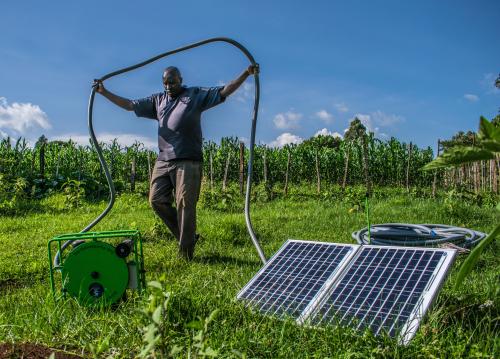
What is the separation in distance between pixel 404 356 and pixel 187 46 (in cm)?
371

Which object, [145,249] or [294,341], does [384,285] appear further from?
[145,249]

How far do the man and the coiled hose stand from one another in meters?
1.93

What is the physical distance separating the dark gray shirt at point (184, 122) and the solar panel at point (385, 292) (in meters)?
2.81

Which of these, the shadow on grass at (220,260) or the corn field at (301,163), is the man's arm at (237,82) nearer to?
the shadow on grass at (220,260)

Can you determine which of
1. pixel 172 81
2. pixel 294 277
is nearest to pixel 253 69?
pixel 172 81

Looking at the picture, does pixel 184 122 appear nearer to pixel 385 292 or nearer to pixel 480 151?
pixel 385 292

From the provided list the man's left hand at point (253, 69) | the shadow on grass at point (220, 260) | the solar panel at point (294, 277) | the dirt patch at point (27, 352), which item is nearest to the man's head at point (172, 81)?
the man's left hand at point (253, 69)

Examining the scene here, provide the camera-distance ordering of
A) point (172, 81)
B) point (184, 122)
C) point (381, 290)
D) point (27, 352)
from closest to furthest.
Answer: point (27, 352), point (381, 290), point (184, 122), point (172, 81)

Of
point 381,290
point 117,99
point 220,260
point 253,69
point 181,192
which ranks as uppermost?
point 253,69

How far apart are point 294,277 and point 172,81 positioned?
324 cm

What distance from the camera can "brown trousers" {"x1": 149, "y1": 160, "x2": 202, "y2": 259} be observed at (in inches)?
228

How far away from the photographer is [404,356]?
254 centimetres

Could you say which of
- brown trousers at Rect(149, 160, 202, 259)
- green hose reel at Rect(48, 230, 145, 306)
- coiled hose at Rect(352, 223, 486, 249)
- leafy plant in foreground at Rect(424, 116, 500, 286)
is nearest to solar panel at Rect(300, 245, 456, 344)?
green hose reel at Rect(48, 230, 145, 306)

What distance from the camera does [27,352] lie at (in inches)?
92.8
